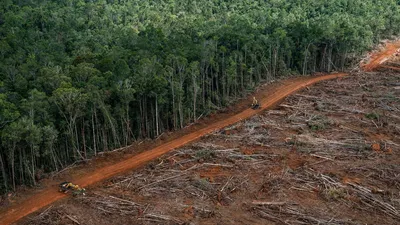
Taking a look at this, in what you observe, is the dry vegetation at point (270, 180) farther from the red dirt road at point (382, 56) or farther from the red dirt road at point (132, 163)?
the red dirt road at point (382, 56)

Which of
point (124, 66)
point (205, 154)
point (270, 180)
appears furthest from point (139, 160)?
point (270, 180)

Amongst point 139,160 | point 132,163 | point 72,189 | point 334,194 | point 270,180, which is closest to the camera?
point 334,194

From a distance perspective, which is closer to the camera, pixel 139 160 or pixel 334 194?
pixel 334 194

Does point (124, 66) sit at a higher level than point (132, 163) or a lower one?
higher

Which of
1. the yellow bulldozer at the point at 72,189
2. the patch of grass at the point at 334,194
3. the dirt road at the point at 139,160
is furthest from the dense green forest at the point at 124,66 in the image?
the patch of grass at the point at 334,194

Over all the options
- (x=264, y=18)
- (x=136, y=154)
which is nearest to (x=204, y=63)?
(x=136, y=154)

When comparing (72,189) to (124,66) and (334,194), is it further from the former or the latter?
(334,194)

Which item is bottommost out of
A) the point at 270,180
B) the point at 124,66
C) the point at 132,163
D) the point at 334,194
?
the point at 334,194
